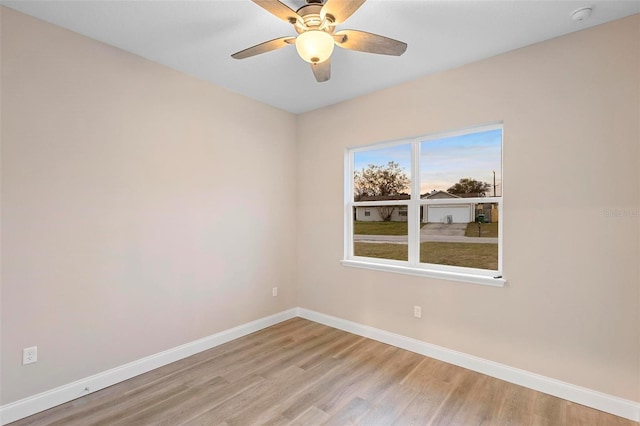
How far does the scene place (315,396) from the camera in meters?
2.32

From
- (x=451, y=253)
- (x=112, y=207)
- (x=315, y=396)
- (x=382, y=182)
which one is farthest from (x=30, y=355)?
(x=451, y=253)

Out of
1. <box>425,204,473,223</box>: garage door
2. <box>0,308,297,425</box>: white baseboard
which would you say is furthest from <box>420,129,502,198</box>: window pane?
<box>0,308,297,425</box>: white baseboard

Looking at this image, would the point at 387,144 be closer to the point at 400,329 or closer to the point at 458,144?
the point at 458,144

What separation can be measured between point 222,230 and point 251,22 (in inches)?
79.6

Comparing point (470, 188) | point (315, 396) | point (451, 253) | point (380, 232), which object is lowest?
point (315, 396)

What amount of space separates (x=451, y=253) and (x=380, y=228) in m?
0.83

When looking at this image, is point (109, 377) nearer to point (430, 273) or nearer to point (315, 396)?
point (315, 396)

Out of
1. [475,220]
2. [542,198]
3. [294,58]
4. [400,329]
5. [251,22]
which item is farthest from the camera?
[400,329]

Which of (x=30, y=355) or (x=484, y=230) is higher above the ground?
(x=484, y=230)

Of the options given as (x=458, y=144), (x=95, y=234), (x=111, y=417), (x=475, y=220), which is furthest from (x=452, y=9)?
(x=111, y=417)

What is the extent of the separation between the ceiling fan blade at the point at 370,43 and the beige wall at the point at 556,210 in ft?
3.98

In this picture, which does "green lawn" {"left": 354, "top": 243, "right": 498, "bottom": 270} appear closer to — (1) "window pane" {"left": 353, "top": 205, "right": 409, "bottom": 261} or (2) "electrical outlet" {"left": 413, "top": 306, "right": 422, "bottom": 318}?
(1) "window pane" {"left": 353, "top": 205, "right": 409, "bottom": 261}

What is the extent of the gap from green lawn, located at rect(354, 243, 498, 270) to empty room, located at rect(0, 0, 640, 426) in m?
0.02

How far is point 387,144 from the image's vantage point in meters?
3.41
